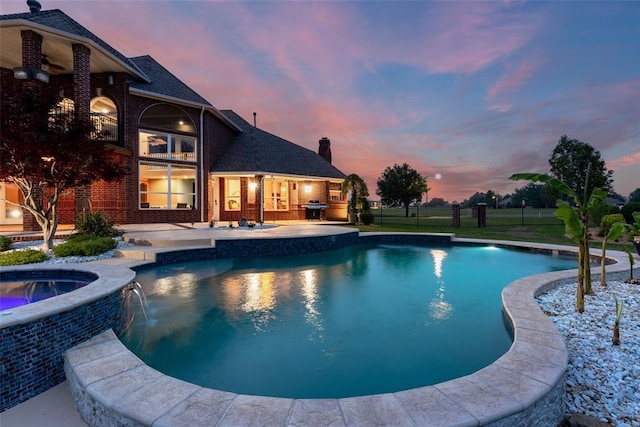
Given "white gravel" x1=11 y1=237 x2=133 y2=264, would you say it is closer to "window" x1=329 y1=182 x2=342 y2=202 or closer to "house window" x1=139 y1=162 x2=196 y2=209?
"house window" x1=139 y1=162 x2=196 y2=209

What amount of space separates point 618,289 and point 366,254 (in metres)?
8.03

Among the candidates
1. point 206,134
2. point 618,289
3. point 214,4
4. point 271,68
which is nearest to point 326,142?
point 271,68

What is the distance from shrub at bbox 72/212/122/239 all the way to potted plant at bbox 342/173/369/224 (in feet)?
51.1

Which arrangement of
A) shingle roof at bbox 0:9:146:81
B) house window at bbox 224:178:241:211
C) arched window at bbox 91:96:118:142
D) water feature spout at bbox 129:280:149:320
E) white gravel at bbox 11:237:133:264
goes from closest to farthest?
1. water feature spout at bbox 129:280:149:320
2. white gravel at bbox 11:237:133:264
3. shingle roof at bbox 0:9:146:81
4. arched window at bbox 91:96:118:142
5. house window at bbox 224:178:241:211

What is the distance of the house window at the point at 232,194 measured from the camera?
2188 centimetres

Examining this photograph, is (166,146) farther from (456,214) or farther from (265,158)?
(456,214)

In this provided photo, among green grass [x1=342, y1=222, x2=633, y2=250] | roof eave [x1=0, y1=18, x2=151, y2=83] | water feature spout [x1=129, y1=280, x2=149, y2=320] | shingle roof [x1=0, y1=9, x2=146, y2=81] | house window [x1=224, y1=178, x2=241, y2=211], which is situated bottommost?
water feature spout [x1=129, y1=280, x2=149, y2=320]

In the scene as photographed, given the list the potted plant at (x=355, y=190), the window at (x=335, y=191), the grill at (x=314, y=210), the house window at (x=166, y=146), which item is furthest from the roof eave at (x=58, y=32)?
A: the window at (x=335, y=191)

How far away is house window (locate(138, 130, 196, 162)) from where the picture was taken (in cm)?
1733

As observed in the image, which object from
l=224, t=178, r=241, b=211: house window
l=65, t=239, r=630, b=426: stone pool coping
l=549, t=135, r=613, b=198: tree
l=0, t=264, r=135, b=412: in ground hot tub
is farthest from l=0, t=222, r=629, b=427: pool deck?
l=549, t=135, r=613, b=198: tree

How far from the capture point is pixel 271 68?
811 inches

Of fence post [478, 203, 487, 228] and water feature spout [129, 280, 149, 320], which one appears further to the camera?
fence post [478, 203, 487, 228]

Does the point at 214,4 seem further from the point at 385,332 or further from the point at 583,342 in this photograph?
the point at 583,342

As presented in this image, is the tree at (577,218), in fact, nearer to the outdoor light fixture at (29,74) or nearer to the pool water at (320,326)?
the pool water at (320,326)
